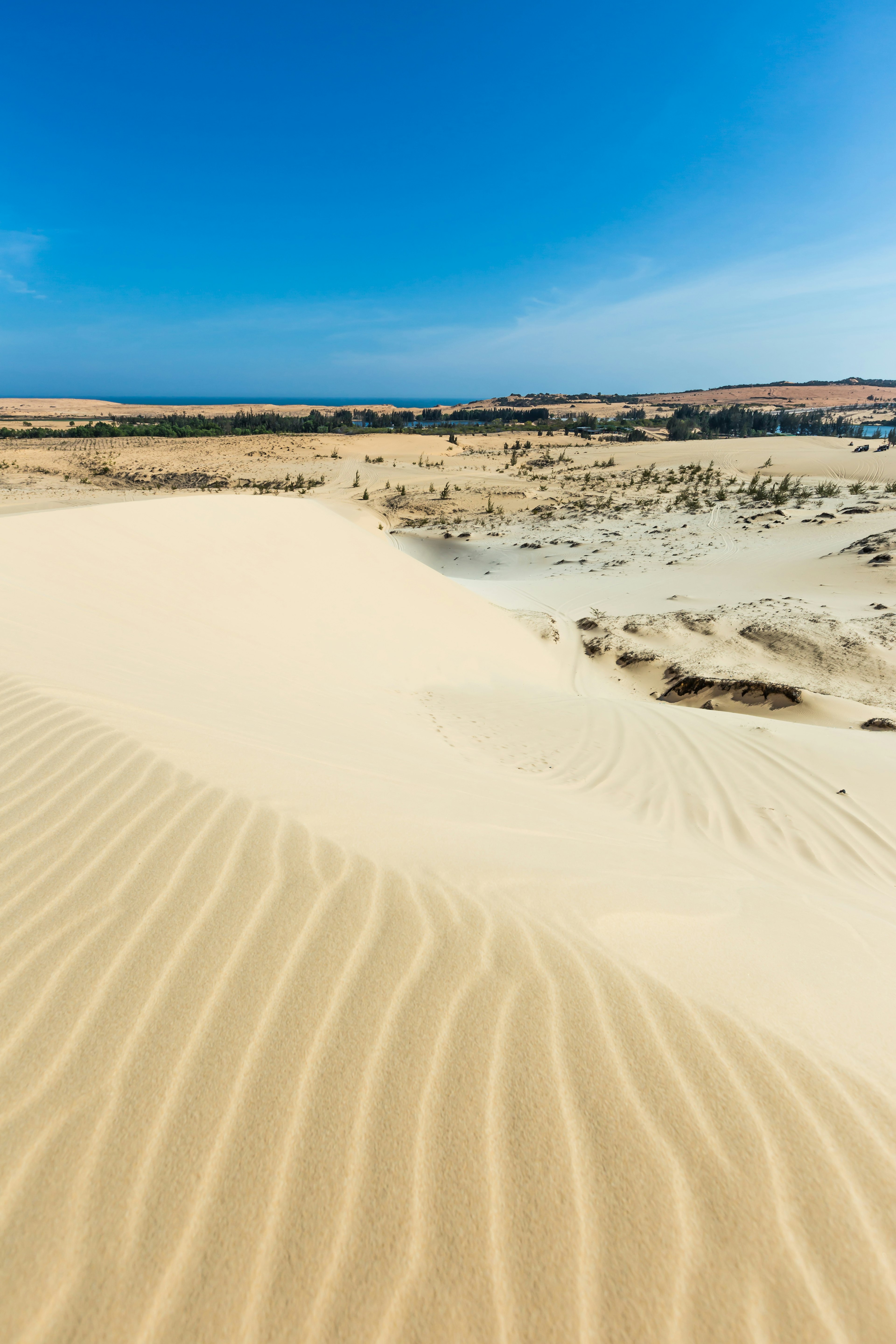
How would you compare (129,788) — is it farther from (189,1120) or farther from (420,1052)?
(420,1052)

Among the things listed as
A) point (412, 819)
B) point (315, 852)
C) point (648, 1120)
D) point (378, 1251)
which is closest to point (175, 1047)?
point (378, 1251)

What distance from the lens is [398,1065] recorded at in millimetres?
1312

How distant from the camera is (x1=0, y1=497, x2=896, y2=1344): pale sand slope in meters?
0.98

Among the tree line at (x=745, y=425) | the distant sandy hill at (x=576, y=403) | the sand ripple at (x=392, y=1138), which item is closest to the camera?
the sand ripple at (x=392, y=1138)

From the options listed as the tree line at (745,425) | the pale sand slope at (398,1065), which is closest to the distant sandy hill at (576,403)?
the tree line at (745,425)

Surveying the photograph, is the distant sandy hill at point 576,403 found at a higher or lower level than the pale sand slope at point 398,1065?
higher

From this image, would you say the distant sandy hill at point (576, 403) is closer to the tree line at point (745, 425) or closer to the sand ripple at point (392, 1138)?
the tree line at point (745, 425)

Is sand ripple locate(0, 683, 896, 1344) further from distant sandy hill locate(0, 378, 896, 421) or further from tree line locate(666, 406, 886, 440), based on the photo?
distant sandy hill locate(0, 378, 896, 421)

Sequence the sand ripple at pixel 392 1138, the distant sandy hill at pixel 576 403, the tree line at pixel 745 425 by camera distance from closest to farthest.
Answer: the sand ripple at pixel 392 1138 → the tree line at pixel 745 425 → the distant sandy hill at pixel 576 403

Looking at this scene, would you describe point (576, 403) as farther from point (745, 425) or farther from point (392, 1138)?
point (392, 1138)

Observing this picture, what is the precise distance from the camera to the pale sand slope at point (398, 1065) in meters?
0.98

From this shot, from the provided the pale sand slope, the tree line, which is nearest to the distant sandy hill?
the tree line

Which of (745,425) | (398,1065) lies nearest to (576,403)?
(745,425)

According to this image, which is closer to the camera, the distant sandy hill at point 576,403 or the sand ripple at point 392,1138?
the sand ripple at point 392,1138
